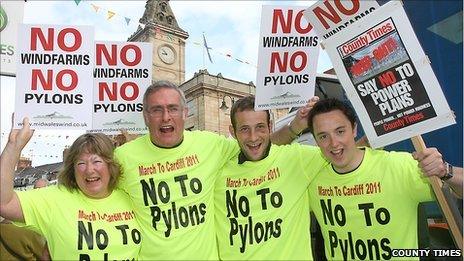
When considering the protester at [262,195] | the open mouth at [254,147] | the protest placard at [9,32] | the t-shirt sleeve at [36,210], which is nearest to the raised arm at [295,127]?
the protester at [262,195]

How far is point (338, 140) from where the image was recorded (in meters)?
3.14

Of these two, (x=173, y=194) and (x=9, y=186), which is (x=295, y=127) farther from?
(x=9, y=186)

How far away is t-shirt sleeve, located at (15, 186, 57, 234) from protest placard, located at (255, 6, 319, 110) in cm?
215

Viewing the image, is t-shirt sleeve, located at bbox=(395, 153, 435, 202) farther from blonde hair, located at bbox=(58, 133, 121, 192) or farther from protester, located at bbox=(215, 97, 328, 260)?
blonde hair, located at bbox=(58, 133, 121, 192)

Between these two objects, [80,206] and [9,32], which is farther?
[9,32]

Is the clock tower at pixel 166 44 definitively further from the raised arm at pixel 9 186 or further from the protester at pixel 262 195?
the raised arm at pixel 9 186

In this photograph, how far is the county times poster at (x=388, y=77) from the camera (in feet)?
9.25

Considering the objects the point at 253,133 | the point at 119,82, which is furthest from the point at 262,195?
the point at 119,82

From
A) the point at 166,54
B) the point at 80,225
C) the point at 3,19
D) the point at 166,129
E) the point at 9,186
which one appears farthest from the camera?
the point at 166,54

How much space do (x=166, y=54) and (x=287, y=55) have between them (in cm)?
3694

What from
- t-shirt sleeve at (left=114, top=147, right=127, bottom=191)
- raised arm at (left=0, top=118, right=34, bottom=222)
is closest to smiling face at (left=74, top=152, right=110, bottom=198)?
t-shirt sleeve at (left=114, top=147, right=127, bottom=191)

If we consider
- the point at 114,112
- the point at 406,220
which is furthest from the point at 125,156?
the point at 406,220

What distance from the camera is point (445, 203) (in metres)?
2.88

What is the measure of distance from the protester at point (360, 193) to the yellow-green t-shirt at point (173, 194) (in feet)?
2.88
